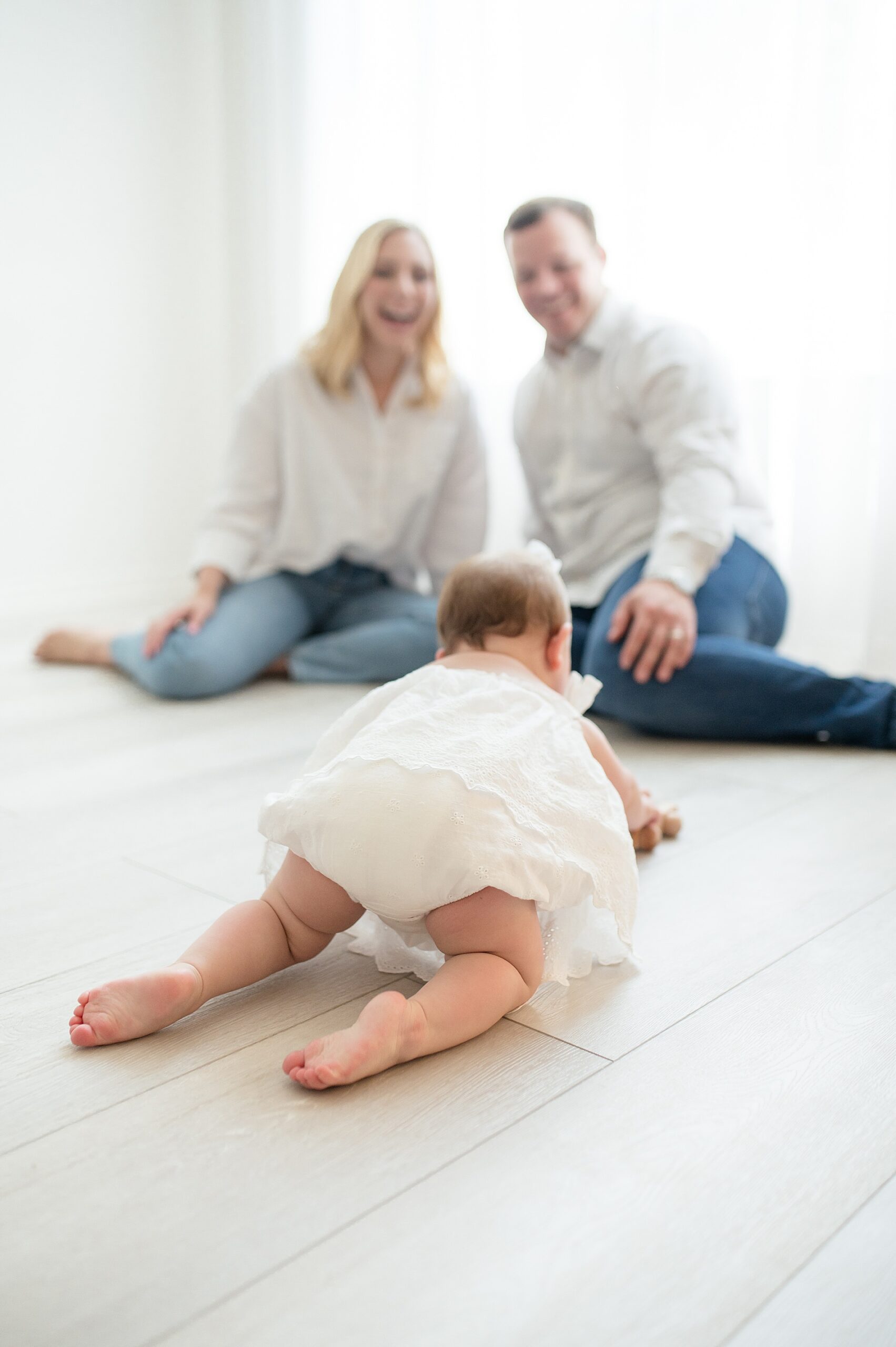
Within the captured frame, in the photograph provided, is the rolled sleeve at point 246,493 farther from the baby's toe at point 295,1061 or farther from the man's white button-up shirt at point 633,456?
the baby's toe at point 295,1061

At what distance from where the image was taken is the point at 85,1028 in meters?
0.89

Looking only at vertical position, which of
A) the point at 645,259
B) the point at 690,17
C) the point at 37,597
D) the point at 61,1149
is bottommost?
the point at 37,597

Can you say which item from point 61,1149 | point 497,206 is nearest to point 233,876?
point 61,1149

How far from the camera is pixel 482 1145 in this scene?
788mm

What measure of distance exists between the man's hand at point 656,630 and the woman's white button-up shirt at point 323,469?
64 centimetres

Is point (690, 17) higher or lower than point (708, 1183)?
higher

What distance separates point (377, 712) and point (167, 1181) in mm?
476

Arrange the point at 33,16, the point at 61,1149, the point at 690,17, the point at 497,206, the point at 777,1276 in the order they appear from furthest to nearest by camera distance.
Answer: the point at 33,16
the point at 497,206
the point at 690,17
the point at 61,1149
the point at 777,1276

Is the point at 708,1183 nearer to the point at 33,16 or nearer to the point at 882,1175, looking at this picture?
the point at 882,1175

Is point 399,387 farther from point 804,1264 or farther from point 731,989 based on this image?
point 804,1264

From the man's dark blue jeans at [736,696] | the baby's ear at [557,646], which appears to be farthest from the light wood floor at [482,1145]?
the man's dark blue jeans at [736,696]

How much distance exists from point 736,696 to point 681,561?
233 mm

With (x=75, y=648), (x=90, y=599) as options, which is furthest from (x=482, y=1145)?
(x=90, y=599)

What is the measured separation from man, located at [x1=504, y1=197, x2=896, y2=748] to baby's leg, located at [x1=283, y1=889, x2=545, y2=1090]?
3.07 feet
